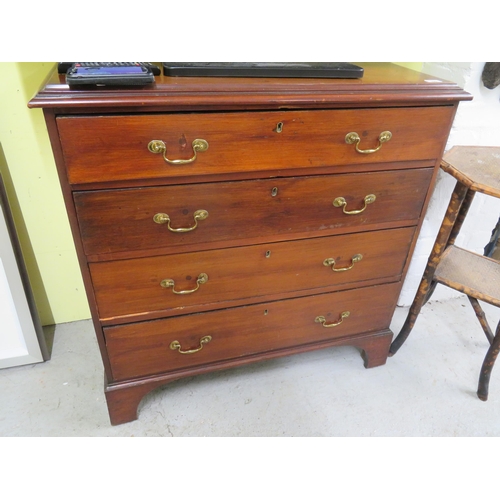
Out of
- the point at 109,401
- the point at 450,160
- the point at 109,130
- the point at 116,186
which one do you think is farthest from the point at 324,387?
the point at 109,130

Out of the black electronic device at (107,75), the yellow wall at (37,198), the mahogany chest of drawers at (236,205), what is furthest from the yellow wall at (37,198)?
the mahogany chest of drawers at (236,205)

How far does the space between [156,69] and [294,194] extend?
1.47 feet

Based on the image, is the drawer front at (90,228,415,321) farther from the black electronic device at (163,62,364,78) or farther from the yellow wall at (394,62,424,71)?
the yellow wall at (394,62,424,71)

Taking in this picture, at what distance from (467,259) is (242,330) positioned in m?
0.88

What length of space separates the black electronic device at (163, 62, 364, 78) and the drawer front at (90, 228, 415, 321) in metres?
0.44

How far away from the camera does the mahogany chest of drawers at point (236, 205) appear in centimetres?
88

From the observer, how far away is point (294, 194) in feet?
3.46

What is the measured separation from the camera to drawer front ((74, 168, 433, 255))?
0.94 metres

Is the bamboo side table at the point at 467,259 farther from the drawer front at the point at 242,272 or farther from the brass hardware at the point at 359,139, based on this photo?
the brass hardware at the point at 359,139

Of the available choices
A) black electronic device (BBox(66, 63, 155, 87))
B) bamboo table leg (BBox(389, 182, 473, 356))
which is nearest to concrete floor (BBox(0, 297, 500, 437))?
bamboo table leg (BBox(389, 182, 473, 356))

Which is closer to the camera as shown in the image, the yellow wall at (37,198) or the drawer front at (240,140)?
the drawer front at (240,140)

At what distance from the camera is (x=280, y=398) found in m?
1.41

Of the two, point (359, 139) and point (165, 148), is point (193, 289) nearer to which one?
point (165, 148)

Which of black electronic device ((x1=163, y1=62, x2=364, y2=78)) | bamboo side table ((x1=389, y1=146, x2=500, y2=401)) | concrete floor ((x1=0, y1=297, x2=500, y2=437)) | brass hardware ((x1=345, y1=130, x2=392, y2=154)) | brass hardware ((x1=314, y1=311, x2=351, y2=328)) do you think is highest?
black electronic device ((x1=163, y1=62, x2=364, y2=78))
